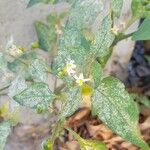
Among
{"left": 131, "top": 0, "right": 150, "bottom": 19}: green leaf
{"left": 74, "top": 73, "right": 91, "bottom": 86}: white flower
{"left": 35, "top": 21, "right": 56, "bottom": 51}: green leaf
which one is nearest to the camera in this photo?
{"left": 74, "top": 73, "right": 91, "bottom": 86}: white flower

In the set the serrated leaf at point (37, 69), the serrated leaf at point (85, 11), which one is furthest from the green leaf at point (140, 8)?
the serrated leaf at point (37, 69)

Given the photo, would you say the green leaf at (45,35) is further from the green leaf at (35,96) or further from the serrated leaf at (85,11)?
the green leaf at (35,96)

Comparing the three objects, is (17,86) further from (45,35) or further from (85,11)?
(45,35)

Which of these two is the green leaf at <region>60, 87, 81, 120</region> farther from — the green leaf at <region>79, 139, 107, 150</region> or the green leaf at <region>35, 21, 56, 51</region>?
the green leaf at <region>35, 21, 56, 51</region>

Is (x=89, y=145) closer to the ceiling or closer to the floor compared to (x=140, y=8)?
closer to the floor

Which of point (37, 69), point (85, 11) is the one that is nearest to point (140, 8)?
point (85, 11)

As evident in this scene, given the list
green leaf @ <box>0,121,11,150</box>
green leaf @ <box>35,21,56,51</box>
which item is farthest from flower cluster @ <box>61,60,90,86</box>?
green leaf @ <box>35,21,56,51</box>
